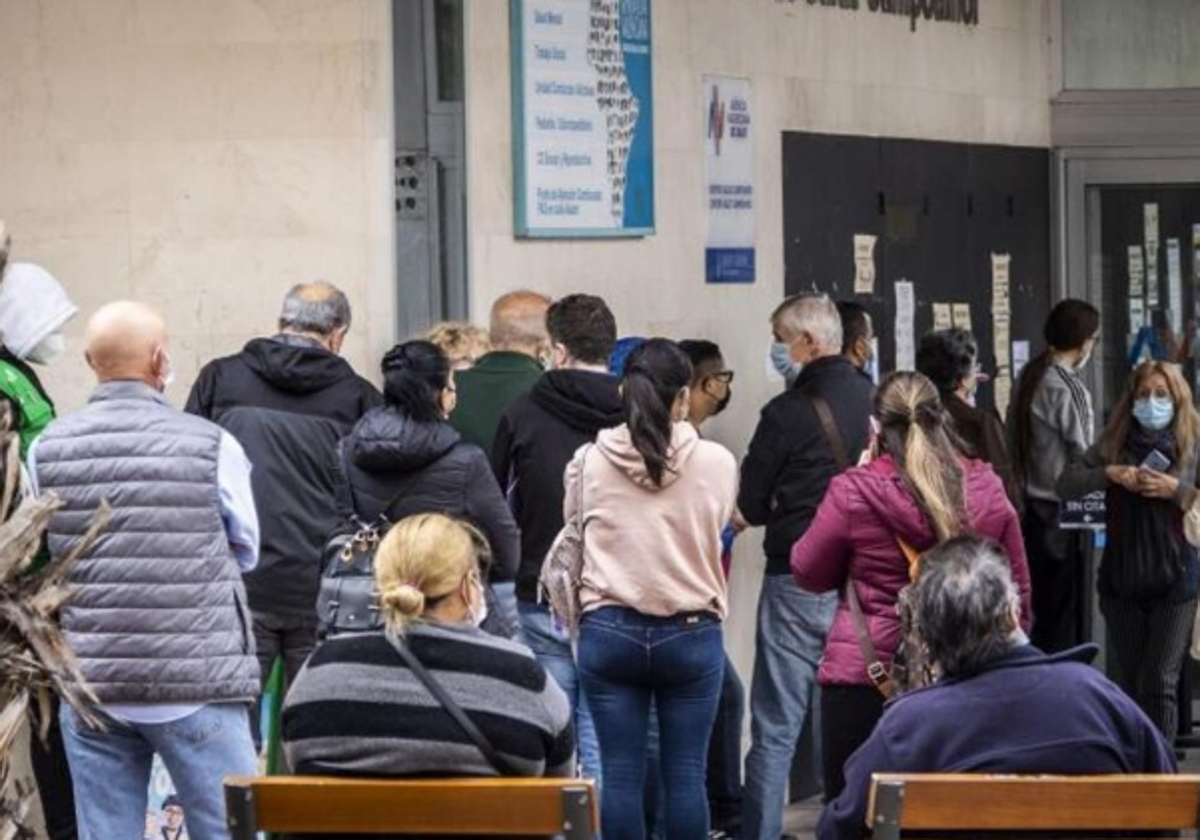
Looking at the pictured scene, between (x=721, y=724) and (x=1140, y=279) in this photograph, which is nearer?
(x=721, y=724)

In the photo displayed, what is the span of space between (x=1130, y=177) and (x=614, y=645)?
255 inches

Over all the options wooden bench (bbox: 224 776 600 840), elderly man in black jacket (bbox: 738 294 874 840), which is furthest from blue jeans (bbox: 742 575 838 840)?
wooden bench (bbox: 224 776 600 840)

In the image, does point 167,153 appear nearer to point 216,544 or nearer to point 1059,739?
point 216,544

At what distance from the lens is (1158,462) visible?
39.9ft

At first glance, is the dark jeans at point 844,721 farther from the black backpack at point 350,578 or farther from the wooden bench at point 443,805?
the wooden bench at point 443,805

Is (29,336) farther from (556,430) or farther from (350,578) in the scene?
(556,430)

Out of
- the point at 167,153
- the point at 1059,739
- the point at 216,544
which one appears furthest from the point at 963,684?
the point at 167,153

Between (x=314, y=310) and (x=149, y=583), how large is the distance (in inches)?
81.1

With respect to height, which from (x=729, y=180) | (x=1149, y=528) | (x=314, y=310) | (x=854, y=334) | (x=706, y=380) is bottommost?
(x=1149, y=528)

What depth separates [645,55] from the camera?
1156cm

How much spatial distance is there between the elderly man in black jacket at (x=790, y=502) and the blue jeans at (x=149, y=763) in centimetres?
297

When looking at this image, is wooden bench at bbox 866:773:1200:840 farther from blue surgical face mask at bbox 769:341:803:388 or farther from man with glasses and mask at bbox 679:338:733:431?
blue surgical face mask at bbox 769:341:803:388

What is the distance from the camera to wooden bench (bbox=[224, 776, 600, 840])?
20.6 feet

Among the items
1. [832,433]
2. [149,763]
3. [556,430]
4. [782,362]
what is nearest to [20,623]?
[149,763]
